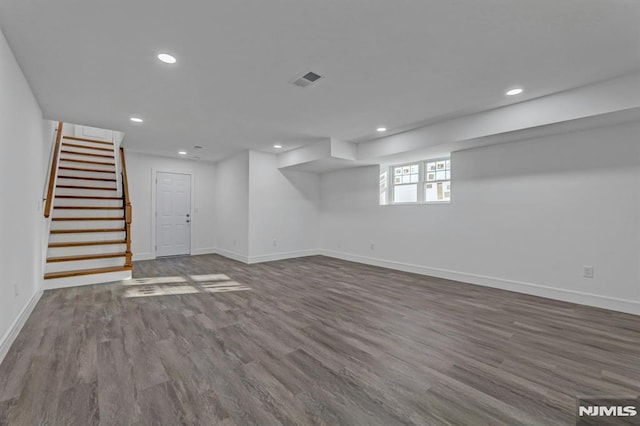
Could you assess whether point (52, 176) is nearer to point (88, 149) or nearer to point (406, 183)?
point (88, 149)

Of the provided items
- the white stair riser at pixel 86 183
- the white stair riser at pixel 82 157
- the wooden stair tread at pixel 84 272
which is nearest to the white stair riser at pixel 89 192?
the white stair riser at pixel 86 183

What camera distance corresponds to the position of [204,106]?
369 centimetres

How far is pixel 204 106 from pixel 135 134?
7.32 ft

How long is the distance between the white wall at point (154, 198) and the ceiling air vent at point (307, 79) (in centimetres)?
535

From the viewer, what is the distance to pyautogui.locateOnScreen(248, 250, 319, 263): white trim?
623cm

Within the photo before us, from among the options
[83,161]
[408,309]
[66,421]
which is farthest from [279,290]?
[83,161]

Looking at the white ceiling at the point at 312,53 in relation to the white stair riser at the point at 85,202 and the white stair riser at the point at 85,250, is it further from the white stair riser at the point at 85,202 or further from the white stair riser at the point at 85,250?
the white stair riser at the point at 85,250

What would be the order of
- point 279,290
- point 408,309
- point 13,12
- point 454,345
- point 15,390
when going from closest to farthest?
point 15,390 < point 13,12 < point 454,345 < point 408,309 < point 279,290

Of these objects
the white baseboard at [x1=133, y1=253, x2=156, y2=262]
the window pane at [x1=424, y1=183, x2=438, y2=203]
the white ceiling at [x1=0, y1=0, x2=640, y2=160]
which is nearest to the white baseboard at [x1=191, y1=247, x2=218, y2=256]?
the white baseboard at [x1=133, y1=253, x2=156, y2=262]

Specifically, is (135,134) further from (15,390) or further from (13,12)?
(15,390)

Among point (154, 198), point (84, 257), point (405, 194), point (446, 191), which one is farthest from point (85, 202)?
point (446, 191)

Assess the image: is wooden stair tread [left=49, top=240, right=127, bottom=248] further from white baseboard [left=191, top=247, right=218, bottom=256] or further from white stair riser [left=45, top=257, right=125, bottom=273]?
white baseboard [left=191, top=247, right=218, bottom=256]

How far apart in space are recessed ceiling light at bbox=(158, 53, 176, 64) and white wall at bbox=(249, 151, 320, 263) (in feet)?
11.8

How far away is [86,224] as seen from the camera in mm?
4988
